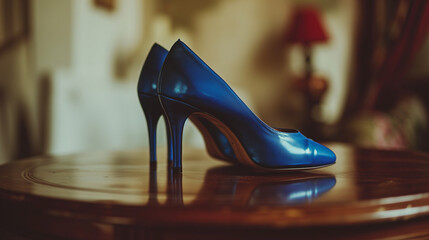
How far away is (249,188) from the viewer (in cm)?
47

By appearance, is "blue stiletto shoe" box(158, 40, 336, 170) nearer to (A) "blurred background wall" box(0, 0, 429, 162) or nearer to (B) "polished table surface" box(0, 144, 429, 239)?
(B) "polished table surface" box(0, 144, 429, 239)

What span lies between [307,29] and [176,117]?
6.04 feet

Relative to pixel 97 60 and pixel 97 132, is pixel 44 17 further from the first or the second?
pixel 97 132

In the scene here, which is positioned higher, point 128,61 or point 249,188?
point 128,61

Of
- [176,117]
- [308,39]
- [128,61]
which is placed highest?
[308,39]

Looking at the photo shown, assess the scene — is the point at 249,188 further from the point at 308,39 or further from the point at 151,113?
the point at 308,39

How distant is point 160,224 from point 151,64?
0.35 meters

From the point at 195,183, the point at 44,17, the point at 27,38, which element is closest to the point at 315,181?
the point at 195,183

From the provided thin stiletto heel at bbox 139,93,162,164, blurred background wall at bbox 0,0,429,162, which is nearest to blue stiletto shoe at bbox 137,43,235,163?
thin stiletto heel at bbox 139,93,162,164

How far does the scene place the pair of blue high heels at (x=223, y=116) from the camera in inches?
21.2

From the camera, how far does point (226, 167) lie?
0.67 m

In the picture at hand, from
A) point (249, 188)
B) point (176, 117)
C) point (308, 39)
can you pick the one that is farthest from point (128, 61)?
point (249, 188)

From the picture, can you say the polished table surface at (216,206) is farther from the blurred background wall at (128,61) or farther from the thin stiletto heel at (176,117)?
the blurred background wall at (128,61)

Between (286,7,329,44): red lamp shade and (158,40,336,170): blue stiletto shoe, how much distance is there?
5.78 ft
